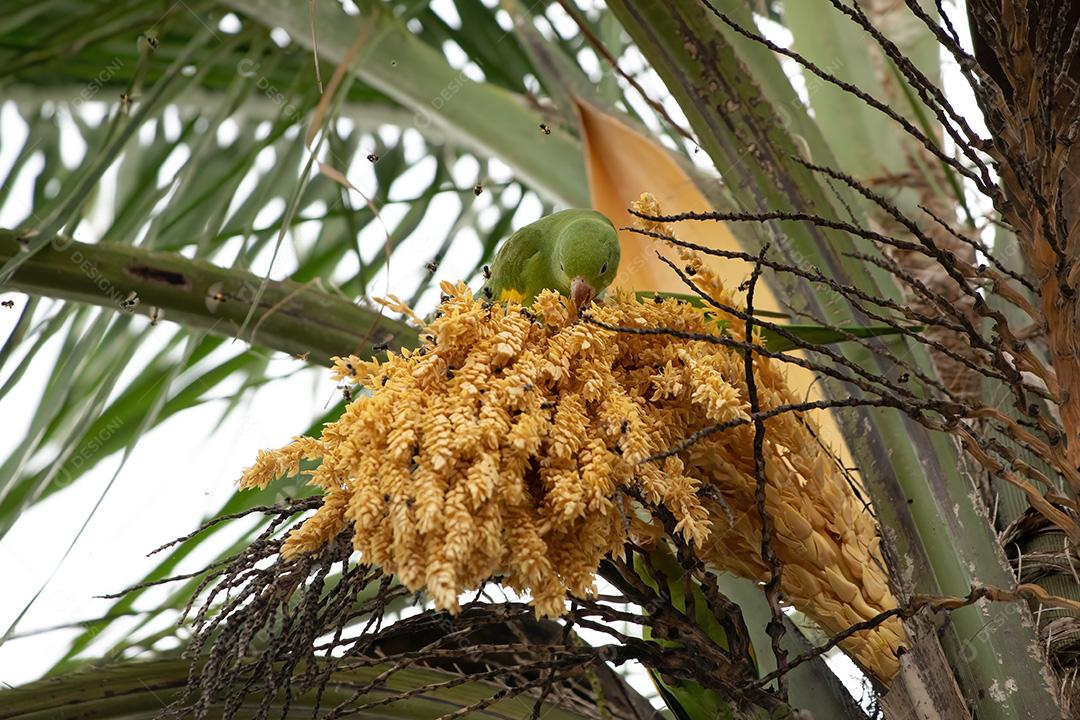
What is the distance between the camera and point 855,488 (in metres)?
0.91

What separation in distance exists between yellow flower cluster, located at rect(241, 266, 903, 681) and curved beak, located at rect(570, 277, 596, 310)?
2.3 inches

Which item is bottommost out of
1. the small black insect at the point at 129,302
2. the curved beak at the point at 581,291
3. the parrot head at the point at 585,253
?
the curved beak at the point at 581,291

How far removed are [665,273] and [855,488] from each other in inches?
19.5

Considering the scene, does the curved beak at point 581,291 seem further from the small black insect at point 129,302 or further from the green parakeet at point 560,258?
the small black insect at point 129,302

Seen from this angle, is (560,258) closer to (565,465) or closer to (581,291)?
(581,291)

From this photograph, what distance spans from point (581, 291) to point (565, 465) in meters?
0.31

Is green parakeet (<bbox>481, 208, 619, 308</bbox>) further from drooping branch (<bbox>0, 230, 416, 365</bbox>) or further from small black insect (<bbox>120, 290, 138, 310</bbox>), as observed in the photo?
small black insect (<bbox>120, 290, 138, 310</bbox>)

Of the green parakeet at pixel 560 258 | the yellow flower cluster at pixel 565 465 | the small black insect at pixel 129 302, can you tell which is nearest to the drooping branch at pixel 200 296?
the small black insect at pixel 129 302

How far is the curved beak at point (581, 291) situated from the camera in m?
0.90

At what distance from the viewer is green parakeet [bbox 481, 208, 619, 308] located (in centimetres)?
102

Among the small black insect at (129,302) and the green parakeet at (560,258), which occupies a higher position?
the small black insect at (129,302)

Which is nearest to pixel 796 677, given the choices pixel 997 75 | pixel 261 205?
pixel 997 75

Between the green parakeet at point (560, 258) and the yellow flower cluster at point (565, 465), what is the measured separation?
7.2 inches

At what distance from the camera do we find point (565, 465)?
0.68 meters
